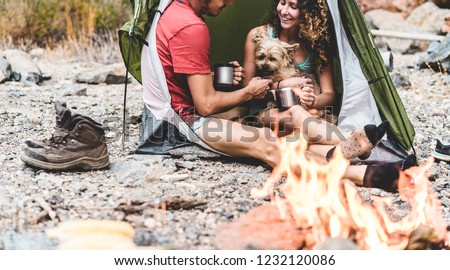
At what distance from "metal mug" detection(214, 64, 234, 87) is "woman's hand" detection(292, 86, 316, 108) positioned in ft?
1.60

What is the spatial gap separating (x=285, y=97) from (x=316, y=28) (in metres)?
0.60

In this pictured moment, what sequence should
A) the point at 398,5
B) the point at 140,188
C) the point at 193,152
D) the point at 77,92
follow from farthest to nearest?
the point at 398,5, the point at 77,92, the point at 193,152, the point at 140,188

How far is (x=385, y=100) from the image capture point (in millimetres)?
4758

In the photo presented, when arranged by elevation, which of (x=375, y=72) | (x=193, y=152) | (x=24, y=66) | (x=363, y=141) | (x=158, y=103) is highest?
(x=375, y=72)

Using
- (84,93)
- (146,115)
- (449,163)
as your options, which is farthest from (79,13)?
(449,163)

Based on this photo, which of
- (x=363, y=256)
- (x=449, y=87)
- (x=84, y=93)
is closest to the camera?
(x=363, y=256)

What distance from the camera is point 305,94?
465 centimetres

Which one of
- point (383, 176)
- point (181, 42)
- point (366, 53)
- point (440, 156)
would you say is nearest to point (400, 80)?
point (440, 156)

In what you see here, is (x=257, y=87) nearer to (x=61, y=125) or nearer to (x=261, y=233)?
(x=61, y=125)

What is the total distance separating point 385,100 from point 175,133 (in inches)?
63.3

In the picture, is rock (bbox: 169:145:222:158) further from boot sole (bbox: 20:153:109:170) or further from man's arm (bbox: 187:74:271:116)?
boot sole (bbox: 20:153:109:170)

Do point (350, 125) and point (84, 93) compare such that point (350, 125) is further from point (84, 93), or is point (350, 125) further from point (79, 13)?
point (79, 13)

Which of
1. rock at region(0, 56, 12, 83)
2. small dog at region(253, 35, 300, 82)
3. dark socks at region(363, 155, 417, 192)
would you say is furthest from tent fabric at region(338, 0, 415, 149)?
rock at region(0, 56, 12, 83)

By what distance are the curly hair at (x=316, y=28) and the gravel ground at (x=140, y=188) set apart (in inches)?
39.2
